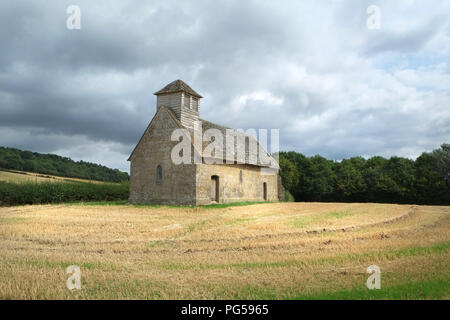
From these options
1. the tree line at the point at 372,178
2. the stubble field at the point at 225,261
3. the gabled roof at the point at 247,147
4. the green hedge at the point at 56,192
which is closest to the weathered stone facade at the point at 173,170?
the gabled roof at the point at 247,147

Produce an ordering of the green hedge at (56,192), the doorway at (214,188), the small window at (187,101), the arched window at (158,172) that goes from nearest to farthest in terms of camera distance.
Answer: the doorway at (214,188) < the arched window at (158,172) < the small window at (187,101) < the green hedge at (56,192)

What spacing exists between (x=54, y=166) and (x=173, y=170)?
40.8 m

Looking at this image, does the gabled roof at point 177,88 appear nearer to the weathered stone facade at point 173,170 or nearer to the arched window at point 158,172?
the weathered stone facade at point 173,170

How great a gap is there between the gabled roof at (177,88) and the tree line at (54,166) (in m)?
32.6

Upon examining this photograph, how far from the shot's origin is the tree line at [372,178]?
48.5 m

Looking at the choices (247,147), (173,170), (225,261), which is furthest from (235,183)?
(225,261)

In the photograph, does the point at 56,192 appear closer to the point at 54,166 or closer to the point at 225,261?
the point at 54,166

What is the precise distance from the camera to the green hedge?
3362 cm

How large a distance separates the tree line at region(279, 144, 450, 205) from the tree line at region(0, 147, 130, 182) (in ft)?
104

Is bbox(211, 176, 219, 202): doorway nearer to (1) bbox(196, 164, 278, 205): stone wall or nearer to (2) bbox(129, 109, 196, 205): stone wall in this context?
(1) bbox(196, 164, 278, 205): stone wall

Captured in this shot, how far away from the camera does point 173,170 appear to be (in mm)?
28750

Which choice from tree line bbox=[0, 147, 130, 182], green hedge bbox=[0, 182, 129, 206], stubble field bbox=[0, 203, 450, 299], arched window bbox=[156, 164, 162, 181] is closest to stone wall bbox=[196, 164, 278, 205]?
arched window bbox=[156, 164, 162, 181]

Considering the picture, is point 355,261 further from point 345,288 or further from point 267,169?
point 267,169

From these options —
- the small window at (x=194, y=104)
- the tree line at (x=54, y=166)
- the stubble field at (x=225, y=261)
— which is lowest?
the stubble field at (x=225, y=261)
